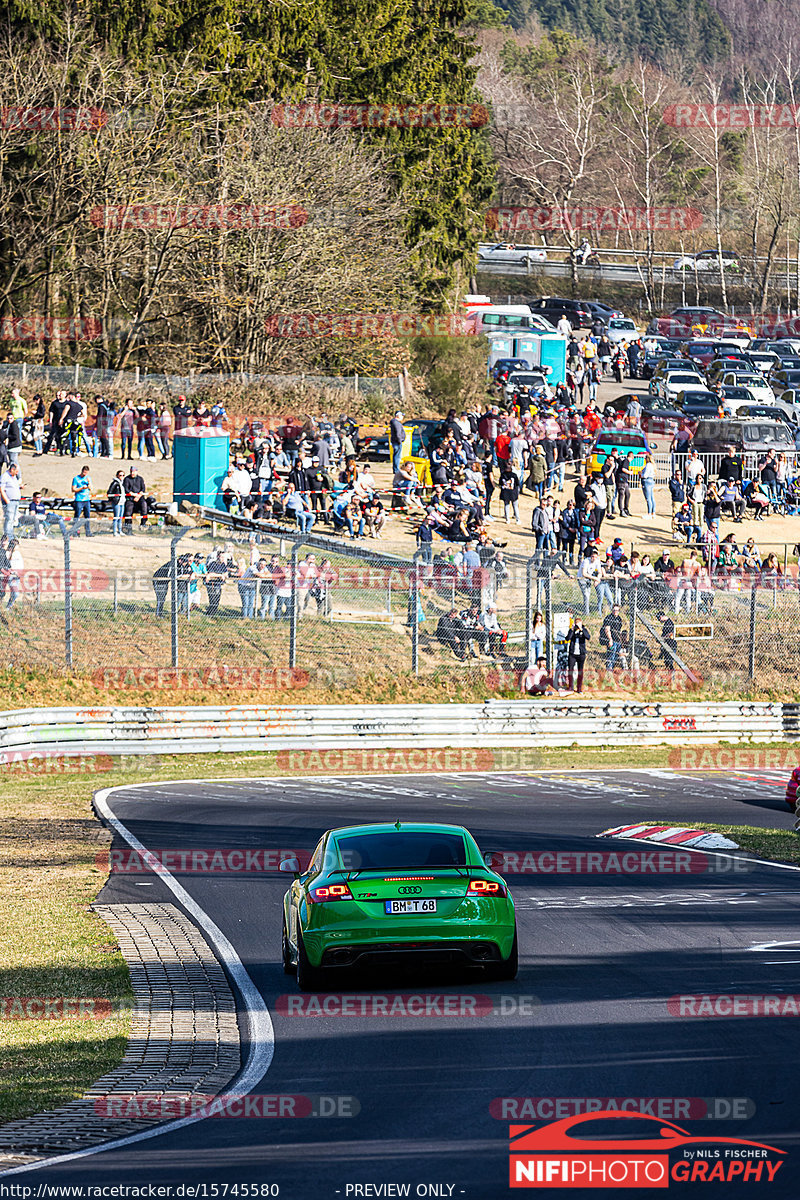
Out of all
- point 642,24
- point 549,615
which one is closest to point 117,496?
point 549,615

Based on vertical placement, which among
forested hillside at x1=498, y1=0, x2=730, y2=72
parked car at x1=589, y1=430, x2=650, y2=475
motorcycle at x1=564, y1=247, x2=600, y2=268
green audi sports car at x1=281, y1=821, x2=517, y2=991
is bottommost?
green audi sports car at x1=281, y1=821, x2=517, y2=991

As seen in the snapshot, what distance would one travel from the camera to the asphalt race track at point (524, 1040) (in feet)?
22.7

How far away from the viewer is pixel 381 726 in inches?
1006

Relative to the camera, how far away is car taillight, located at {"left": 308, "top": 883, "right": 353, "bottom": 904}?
33.6ft

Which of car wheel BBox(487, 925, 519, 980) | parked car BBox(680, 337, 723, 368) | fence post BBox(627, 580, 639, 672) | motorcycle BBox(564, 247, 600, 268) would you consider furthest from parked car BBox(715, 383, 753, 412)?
car wheel BBox(487, 925, 519, 980)

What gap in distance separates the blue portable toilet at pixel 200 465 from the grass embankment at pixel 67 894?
9.46 m

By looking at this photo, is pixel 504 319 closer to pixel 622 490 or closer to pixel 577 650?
pixel 622 490

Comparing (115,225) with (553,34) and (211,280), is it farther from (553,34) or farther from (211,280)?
(553,34)

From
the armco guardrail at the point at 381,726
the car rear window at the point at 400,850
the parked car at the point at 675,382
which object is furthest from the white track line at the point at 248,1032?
the parked car at the point at 675,382

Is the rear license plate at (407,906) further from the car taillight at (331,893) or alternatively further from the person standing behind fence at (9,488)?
the person standing behind fence at (9,488)

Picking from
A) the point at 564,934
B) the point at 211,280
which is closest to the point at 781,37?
the point at 211,280

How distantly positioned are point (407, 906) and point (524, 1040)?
1.37 m

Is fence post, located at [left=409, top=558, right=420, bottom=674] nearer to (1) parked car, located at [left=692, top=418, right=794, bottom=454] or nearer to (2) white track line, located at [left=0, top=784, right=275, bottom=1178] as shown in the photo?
(2) white track line, located at [left=0, top=784, right=275, bottom=1178]

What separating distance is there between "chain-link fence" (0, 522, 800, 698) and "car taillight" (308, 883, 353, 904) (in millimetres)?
14168
